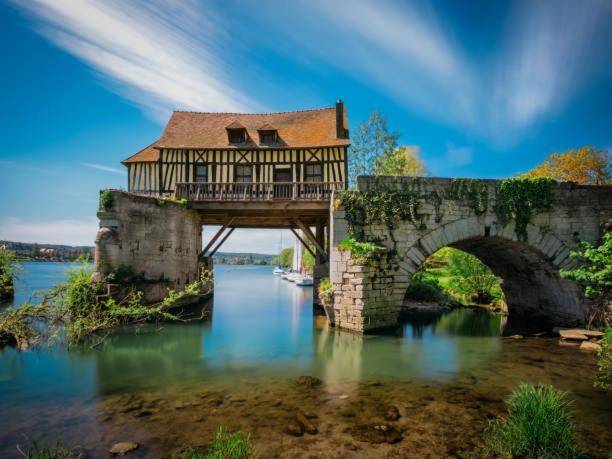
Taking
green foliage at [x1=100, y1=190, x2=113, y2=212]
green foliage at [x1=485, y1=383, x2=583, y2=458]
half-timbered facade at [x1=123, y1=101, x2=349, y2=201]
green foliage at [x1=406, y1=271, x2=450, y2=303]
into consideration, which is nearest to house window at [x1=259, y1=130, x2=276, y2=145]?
half-timbered facade at [x1=123, y1=101, x2=349, y2=201]

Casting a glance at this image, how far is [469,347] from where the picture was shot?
9.05 metres

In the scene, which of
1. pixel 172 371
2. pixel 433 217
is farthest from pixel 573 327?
pixel 172 371

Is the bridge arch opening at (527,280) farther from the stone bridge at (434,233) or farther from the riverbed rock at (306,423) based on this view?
the riverbed rock at (306,423)

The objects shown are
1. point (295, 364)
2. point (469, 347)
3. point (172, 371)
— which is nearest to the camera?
point (172, 371)

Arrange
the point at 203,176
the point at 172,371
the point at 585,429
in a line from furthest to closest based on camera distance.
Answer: the point at 203,176
the point at 172,371
the point at 585,429

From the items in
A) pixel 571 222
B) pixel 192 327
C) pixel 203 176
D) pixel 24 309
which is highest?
pixel 203 176

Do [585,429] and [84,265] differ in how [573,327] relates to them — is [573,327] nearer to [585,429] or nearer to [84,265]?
[585,429]

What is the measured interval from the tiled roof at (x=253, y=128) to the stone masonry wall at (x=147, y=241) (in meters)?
4.07

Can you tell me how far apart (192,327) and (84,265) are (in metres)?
3.79

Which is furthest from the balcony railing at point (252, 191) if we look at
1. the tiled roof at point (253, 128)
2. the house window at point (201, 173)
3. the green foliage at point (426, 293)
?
the green foliage at point (426, 293)

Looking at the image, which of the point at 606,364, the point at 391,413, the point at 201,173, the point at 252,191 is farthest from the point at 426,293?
the point at 391,413

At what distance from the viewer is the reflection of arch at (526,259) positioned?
9.95 metres

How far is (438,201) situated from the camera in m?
9.98

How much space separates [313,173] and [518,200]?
26.9 ft
